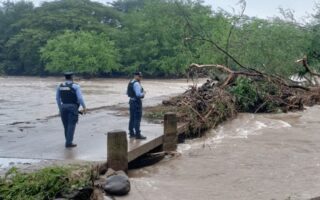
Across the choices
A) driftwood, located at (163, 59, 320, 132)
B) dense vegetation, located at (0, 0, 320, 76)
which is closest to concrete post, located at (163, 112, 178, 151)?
driftwood, located at (163, 59, 320, 132)

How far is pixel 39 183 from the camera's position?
7.31 metres

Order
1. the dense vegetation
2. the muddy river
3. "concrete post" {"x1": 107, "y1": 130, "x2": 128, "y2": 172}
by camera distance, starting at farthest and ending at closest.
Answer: the dense vegetation < the muddy river < "concrete post" {"x1": 107, "y1": 130, "x2": 128, "y2": 172}

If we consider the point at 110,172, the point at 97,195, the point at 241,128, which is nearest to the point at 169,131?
the point at 110,172

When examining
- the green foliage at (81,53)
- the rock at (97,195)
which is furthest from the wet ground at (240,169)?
the green foliage at (81,53)

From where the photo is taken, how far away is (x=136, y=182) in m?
10.1

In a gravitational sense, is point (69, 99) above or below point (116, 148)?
above

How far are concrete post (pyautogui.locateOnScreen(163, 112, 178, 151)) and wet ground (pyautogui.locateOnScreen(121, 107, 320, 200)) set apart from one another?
45 centimetres

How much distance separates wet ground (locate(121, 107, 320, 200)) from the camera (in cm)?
967

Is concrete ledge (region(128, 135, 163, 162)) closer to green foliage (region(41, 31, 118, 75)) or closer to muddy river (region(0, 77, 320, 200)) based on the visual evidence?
muddy river (region(0, 77, 320, 200))

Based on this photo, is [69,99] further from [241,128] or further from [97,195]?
[241,128]

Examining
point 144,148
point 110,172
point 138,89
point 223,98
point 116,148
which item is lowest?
point 110,172

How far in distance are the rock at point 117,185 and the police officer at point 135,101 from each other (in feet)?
9.58

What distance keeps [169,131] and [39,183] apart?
6.09m

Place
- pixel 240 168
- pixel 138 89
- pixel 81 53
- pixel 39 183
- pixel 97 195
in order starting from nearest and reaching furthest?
pixel 39 183, pixel 97 195, pixel 138 89, pixel 240 168, pixel 81 53
